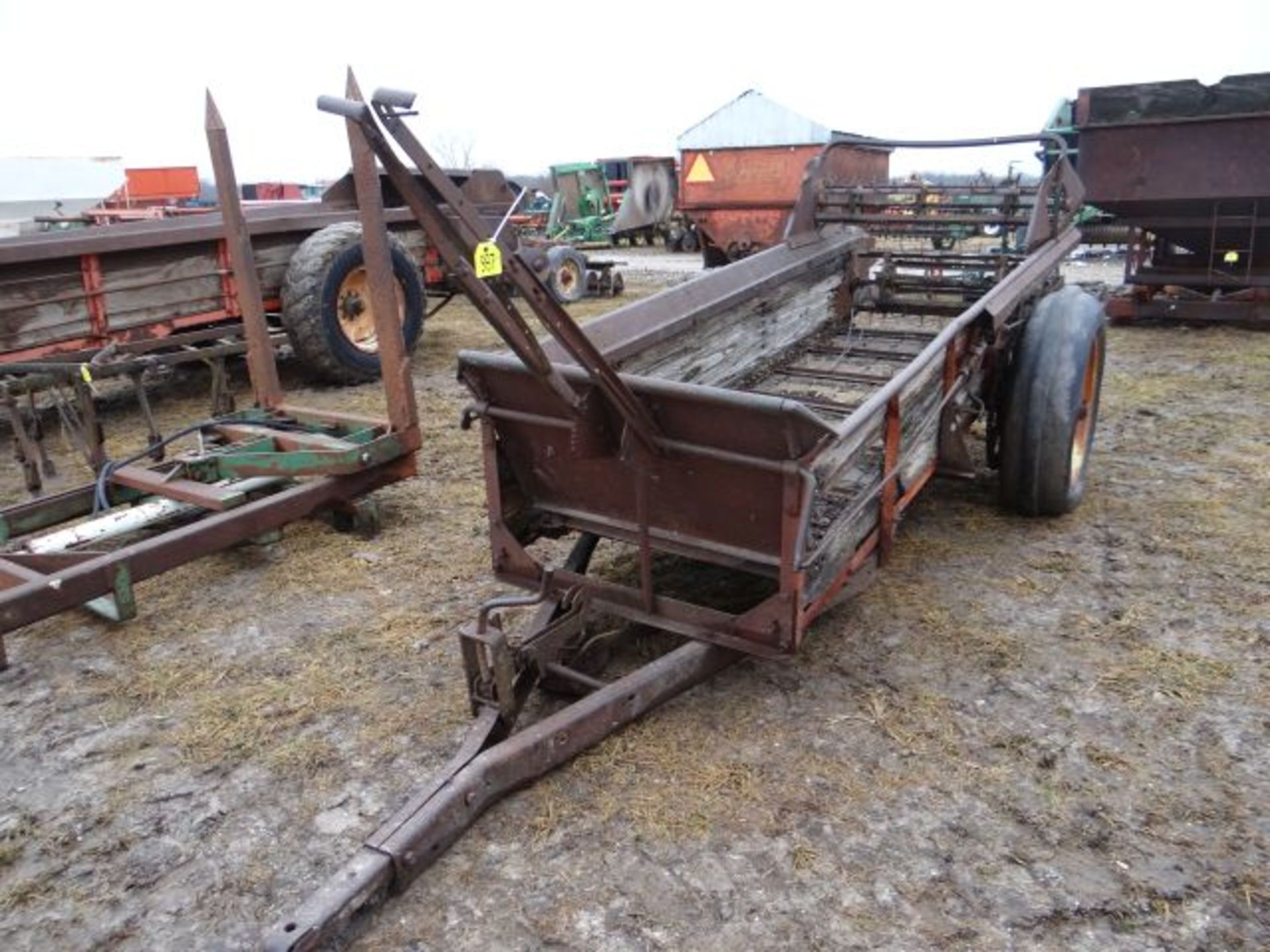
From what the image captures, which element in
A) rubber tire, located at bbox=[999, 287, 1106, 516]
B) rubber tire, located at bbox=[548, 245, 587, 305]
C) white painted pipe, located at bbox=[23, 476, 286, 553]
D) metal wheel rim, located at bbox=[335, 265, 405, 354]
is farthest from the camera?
rubber tire, located at bbox=[548, 245, 587, 305]

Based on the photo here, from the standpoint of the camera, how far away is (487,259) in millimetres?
2090

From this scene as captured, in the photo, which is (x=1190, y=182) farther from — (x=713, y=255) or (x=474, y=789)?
(x=713, y=255)

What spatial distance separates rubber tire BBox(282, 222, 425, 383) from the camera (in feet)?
22.7

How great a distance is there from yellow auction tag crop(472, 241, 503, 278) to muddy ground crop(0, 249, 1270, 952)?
1.38m

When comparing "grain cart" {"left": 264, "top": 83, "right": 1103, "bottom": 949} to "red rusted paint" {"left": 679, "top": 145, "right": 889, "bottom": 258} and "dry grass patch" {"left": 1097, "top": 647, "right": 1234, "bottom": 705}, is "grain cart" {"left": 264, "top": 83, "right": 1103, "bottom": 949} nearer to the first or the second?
"dry grass patch" {"left": 1097, "top": 647, "right": 1234, "bottom": 705}

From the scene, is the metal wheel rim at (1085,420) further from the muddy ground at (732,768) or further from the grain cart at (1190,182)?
the grain cart at (1190,182)

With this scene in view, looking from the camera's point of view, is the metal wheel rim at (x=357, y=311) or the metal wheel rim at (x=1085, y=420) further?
the metal wheel rim at (x=357, y=311)

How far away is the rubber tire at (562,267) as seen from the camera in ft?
38.5

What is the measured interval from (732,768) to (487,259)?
1.52 m

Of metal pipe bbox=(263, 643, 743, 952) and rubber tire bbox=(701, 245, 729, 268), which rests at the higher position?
rubber tire bbox=(701, 245, 729, 268)

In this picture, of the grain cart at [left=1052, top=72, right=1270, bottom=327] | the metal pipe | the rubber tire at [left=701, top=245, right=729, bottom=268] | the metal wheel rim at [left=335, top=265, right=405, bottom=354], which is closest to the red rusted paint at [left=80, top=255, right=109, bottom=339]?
the metal wheel rim at [left=335, top=265, right=405, bottom=354]

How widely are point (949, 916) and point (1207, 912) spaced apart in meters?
0.57

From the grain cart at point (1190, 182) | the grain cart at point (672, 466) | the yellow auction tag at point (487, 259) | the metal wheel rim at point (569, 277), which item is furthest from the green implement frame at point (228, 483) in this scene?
the metal wheel rim at point (569, 277)

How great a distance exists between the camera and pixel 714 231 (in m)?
15.0
